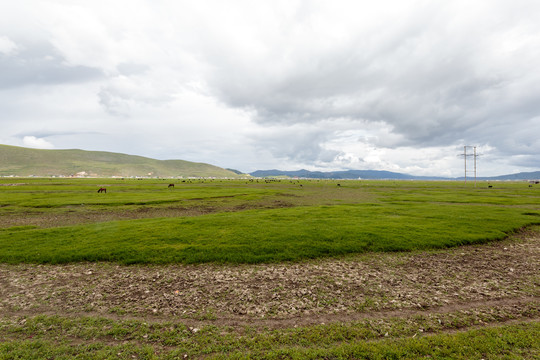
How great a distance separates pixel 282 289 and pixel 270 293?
83 cm

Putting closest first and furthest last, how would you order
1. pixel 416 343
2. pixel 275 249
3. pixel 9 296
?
pixel 416 343
pixel 9 296
pixel 275 249

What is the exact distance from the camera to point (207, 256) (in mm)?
17734

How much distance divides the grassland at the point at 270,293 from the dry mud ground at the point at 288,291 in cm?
8

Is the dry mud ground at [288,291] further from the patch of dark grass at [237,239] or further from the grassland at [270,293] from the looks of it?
the patch of dark grass at [237,239]

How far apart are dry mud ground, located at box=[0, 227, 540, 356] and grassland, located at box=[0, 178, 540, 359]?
0.08m

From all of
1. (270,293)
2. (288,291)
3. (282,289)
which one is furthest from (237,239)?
(288,291)

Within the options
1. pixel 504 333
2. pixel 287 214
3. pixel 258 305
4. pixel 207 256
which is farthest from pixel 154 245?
pixel 504 333

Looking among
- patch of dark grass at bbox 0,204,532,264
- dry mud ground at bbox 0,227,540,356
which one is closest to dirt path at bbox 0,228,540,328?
dry mud ground at bbox 0,227,540,356

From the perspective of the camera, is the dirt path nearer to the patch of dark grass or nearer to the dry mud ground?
the dry mud ground

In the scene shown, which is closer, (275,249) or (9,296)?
(9,296)

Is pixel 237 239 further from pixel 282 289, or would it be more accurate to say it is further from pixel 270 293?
pixel 270 293

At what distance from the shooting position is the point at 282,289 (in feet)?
42.1

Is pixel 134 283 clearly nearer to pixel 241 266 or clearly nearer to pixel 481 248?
pixel 241 266

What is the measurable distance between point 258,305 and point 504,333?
9.90 metres
